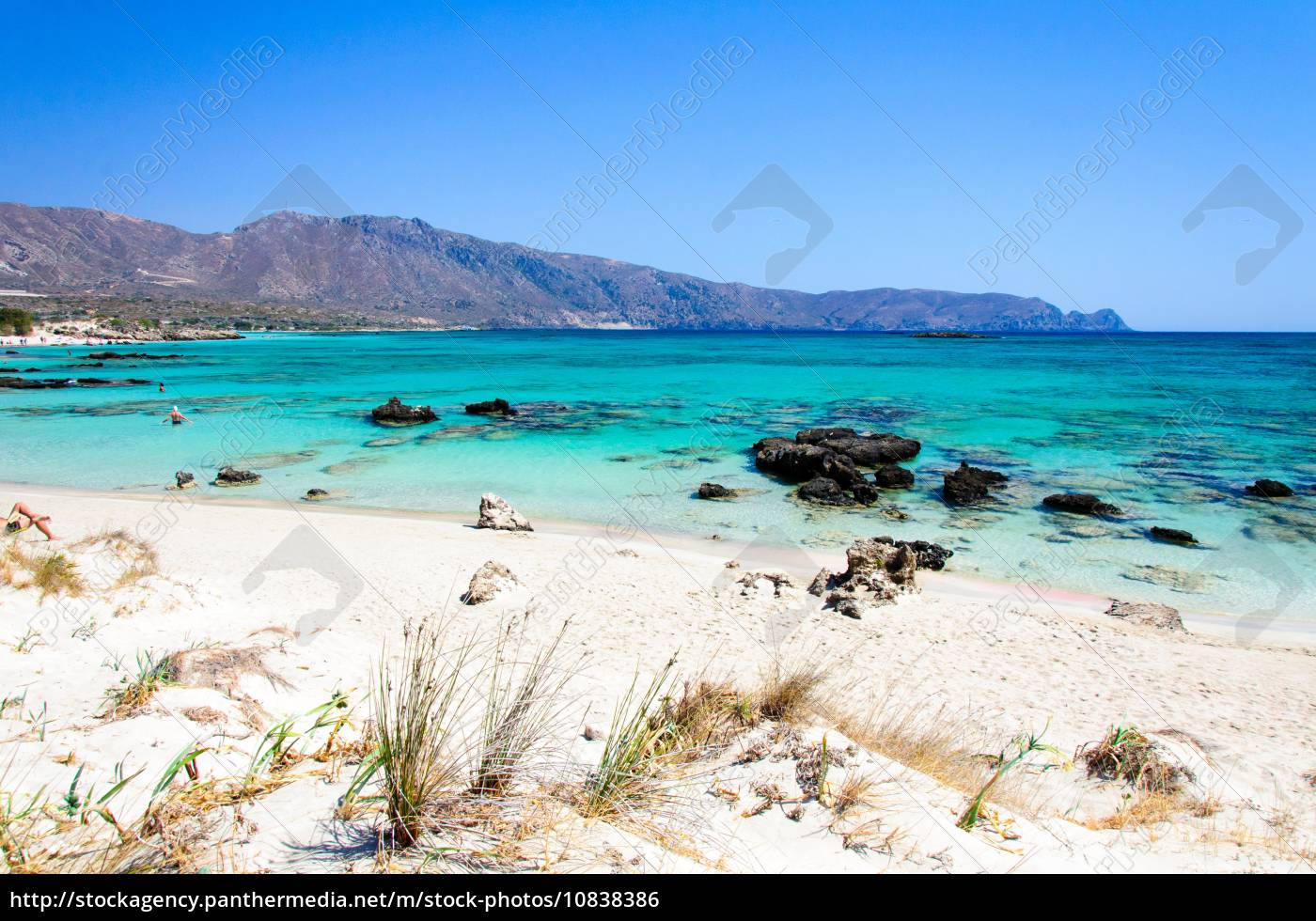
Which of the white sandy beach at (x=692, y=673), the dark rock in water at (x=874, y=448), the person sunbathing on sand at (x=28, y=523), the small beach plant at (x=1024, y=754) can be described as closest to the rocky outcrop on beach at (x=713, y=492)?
the white sandy beach at (x=692, y=673)

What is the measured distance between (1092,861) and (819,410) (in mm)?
29022

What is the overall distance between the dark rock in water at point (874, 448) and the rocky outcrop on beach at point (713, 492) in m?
4.80

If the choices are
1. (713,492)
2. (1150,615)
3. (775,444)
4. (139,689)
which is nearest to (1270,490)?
(1150,615)

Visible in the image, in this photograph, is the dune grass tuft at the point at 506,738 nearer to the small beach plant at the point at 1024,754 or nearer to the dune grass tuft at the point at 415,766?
the dune grass tuft at the point at 415,766

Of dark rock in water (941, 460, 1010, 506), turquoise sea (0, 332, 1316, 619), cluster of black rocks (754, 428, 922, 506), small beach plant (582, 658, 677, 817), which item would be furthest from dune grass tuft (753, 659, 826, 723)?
dark rock in water (941, 460, 1010, 506)

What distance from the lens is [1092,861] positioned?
10.2 ft

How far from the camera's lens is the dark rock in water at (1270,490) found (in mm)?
15594

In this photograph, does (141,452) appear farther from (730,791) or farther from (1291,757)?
(1291,757)

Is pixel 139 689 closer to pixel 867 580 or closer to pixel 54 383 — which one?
pixel 867 580

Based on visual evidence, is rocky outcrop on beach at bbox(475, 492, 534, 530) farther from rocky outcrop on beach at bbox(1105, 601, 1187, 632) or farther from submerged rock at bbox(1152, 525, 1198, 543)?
submerged rock at bbox(1152, 525, 1198, 543)

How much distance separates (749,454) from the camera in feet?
67.2

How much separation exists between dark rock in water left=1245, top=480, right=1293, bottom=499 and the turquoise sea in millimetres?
305

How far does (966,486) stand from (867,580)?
25.5 feet

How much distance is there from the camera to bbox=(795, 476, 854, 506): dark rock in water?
582 inches
